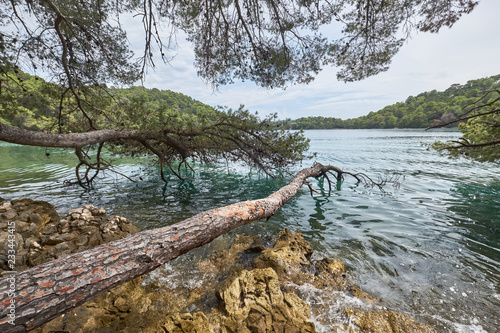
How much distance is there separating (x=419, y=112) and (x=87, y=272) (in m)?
108

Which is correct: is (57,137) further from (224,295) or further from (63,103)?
(224,295)

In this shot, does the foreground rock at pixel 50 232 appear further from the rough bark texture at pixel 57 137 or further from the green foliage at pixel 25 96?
the green foliage at pixel 25 96

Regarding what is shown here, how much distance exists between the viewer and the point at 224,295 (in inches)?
108

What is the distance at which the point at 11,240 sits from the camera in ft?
10.7

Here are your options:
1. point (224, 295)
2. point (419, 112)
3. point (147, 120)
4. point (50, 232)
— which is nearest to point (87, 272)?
point (224, 295)

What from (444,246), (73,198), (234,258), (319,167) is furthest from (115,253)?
(319,167)

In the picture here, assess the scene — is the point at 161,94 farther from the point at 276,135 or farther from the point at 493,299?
the point at 493,299

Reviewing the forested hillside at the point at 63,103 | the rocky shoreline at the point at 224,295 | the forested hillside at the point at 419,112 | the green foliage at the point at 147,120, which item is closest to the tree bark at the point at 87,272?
the rocky shoreline at the point at 224,295

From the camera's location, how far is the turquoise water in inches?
133

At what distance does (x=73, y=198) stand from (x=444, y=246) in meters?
13.9

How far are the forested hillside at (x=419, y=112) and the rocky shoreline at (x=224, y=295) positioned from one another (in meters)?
63.0

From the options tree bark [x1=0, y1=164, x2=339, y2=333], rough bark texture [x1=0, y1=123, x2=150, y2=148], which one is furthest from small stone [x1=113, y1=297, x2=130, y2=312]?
rough bark texture [x1=0, y1=123, x2=150, y2=148]

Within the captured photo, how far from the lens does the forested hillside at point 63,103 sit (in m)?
5.58

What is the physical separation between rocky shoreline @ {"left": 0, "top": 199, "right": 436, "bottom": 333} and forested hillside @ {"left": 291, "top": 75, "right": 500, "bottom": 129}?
63.0m
